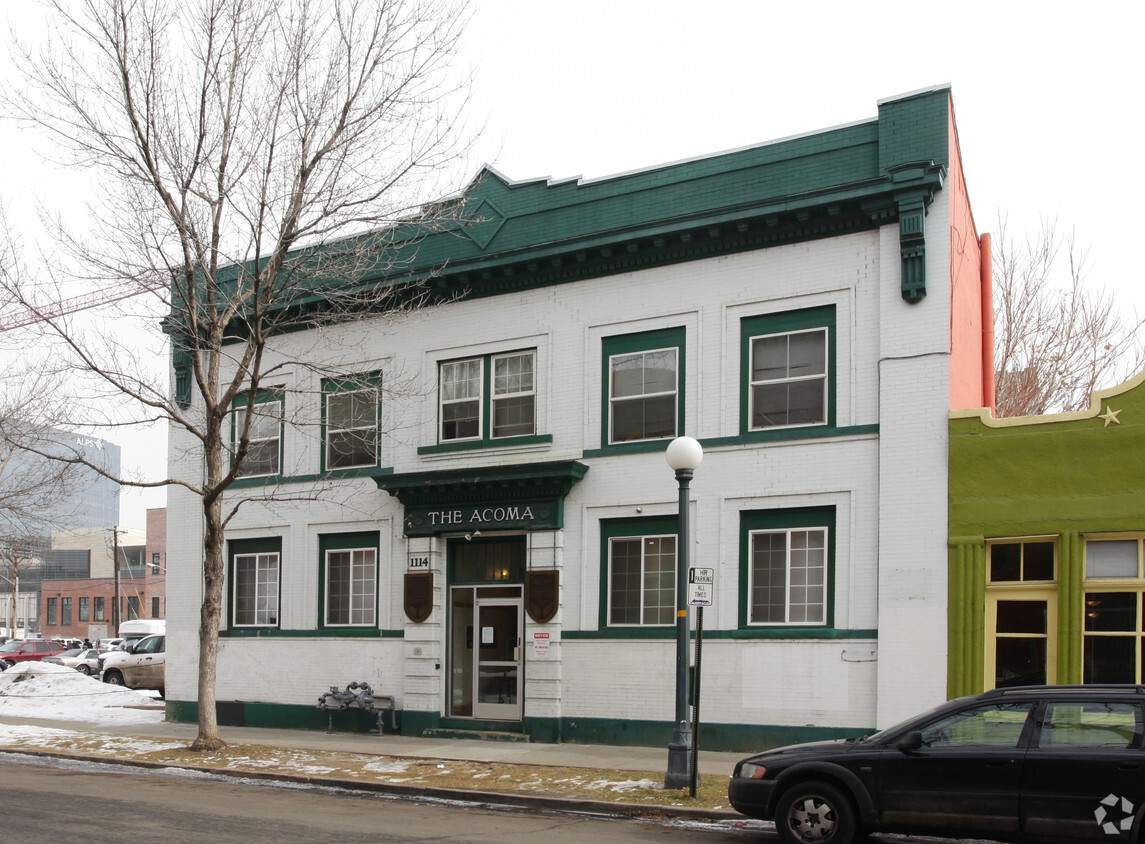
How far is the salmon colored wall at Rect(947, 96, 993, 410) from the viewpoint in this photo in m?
16.4

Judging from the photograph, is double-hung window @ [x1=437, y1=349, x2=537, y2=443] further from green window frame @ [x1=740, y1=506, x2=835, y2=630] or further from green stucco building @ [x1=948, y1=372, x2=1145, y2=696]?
green stucco building @ [x1=948, y1=372, x2=1145, y2=696]

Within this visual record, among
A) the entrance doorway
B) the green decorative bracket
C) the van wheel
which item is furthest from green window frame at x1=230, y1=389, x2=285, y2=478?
the van wheel

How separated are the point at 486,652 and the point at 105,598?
84576 mm

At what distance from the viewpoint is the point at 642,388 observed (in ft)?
59.5

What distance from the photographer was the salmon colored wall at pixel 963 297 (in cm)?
1639

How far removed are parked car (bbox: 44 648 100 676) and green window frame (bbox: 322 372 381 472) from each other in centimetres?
2415

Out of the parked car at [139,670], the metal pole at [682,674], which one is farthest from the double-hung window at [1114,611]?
the parked car at [139,670]

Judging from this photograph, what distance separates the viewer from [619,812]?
472 inches

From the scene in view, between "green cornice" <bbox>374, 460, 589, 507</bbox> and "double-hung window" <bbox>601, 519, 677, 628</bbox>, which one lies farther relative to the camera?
"green cornice" <bbox>374, 460, 589, 507</bbox>

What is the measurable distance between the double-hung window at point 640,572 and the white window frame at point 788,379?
6.87 ft

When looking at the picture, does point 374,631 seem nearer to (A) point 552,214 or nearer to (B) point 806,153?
(A) point 552,214

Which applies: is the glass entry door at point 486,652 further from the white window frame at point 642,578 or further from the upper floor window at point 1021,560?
the upper floor window at point 1021,560

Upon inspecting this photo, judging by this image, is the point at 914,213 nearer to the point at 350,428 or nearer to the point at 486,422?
the point at 486,422

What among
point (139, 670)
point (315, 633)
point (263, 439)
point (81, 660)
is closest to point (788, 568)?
point (315, 633)
